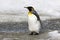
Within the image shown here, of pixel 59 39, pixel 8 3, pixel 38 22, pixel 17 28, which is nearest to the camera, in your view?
pixel 59 39

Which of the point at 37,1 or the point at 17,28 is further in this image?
the point at 37,1

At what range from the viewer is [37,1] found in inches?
463

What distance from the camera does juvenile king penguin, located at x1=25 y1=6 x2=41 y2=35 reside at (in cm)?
534

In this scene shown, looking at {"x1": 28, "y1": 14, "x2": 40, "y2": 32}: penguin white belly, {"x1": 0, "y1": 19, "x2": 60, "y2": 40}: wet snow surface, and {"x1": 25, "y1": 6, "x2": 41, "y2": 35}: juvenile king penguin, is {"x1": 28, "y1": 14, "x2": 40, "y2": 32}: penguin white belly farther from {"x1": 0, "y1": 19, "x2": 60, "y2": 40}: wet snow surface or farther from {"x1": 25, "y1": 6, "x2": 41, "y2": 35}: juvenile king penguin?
{"x1": 0, "y1": 19, "x2": 60, "y2": 40}: wet snow surface

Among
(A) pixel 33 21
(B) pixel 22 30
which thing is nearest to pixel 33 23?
(A) pixel 33 21

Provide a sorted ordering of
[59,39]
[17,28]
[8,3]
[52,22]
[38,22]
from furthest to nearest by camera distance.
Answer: [8,3] < [52,22] < [17,28] < [38,22] < [59,39]

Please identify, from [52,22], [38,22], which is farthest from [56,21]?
[38,22]

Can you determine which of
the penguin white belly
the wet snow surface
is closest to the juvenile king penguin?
the penguin white belly

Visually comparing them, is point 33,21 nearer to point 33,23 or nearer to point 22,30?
point 33,23

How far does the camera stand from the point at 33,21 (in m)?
5.35

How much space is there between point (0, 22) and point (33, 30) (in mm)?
1653

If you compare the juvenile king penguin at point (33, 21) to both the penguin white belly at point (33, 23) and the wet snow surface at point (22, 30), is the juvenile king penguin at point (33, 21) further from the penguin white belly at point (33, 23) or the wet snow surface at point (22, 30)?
the wet snow surface at point (22, 30)

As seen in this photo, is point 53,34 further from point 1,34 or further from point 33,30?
point 1,34

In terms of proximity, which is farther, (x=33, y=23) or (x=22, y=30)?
(x=22, y=30)
